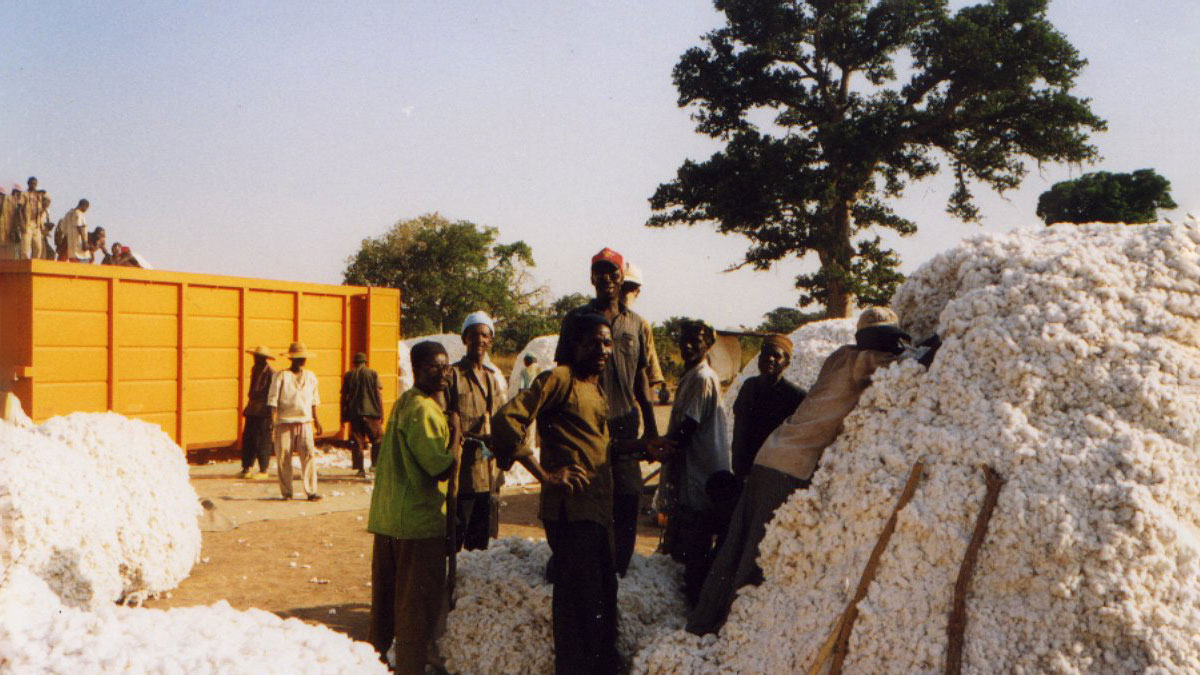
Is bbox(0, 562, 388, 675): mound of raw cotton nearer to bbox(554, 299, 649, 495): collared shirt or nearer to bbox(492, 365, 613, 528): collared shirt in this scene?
bbox(492, 365, 613, 528): collared shirt

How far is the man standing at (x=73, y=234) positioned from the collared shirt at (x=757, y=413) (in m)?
10.3

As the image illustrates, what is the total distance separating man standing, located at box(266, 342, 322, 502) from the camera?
28.9 feet

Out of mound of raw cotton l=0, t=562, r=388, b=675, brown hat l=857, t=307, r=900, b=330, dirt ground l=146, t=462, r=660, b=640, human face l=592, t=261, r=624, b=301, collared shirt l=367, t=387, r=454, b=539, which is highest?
human face l=592, t=261, r=624, b=301

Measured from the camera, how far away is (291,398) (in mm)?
8789

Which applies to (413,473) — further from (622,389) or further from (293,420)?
(293,420)

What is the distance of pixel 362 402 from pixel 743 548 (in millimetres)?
7292

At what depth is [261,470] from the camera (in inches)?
407

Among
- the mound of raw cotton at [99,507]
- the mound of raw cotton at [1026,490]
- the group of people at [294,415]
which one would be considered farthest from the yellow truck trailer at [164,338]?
the mound of raw cotton at [1026,490]

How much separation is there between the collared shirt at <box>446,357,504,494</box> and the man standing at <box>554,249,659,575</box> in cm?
95

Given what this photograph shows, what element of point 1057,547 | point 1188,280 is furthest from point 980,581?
point 1188,280

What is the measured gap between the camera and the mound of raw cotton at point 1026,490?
3.00m

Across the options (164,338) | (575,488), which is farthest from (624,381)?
(164,338)

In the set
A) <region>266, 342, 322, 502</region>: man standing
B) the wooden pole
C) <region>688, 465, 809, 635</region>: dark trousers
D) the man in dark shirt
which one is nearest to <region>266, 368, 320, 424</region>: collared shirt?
<region>266, 342, 322, 502</region>: man standing

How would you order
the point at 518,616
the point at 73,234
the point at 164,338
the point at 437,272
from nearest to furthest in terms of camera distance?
1. the point at 518,616
2. the point at 164,338
3. the point at 73,234
4. the point at 437,272
